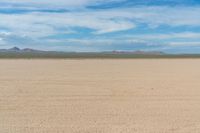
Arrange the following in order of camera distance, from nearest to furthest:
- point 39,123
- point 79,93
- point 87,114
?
point 39,123 → point 87,114 → point 79,93

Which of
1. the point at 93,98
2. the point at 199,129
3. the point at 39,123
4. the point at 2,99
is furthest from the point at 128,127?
the point at 2,99

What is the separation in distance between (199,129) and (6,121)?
4.67m

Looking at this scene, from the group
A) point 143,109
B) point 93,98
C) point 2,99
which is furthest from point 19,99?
point 143,109

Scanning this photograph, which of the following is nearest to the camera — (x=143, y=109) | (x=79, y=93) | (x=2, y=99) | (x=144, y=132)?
(x=144, y=132)

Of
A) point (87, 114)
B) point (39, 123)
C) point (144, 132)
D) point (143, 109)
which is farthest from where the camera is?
point (143, 109)

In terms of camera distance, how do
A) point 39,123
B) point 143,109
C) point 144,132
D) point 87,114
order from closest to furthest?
1. point 144,132
2. point 39,123
3. point 87,114
4. point 143,109

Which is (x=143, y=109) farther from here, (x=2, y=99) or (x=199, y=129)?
(x=2, y=99)

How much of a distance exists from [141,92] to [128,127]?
6.47 metres

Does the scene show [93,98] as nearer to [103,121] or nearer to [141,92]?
[141,92]

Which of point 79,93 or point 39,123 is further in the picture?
point 79,93

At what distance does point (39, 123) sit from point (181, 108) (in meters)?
4.43

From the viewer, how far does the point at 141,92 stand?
15234 mm

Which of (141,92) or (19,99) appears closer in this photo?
(19,99)

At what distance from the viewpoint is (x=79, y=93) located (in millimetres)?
14992
